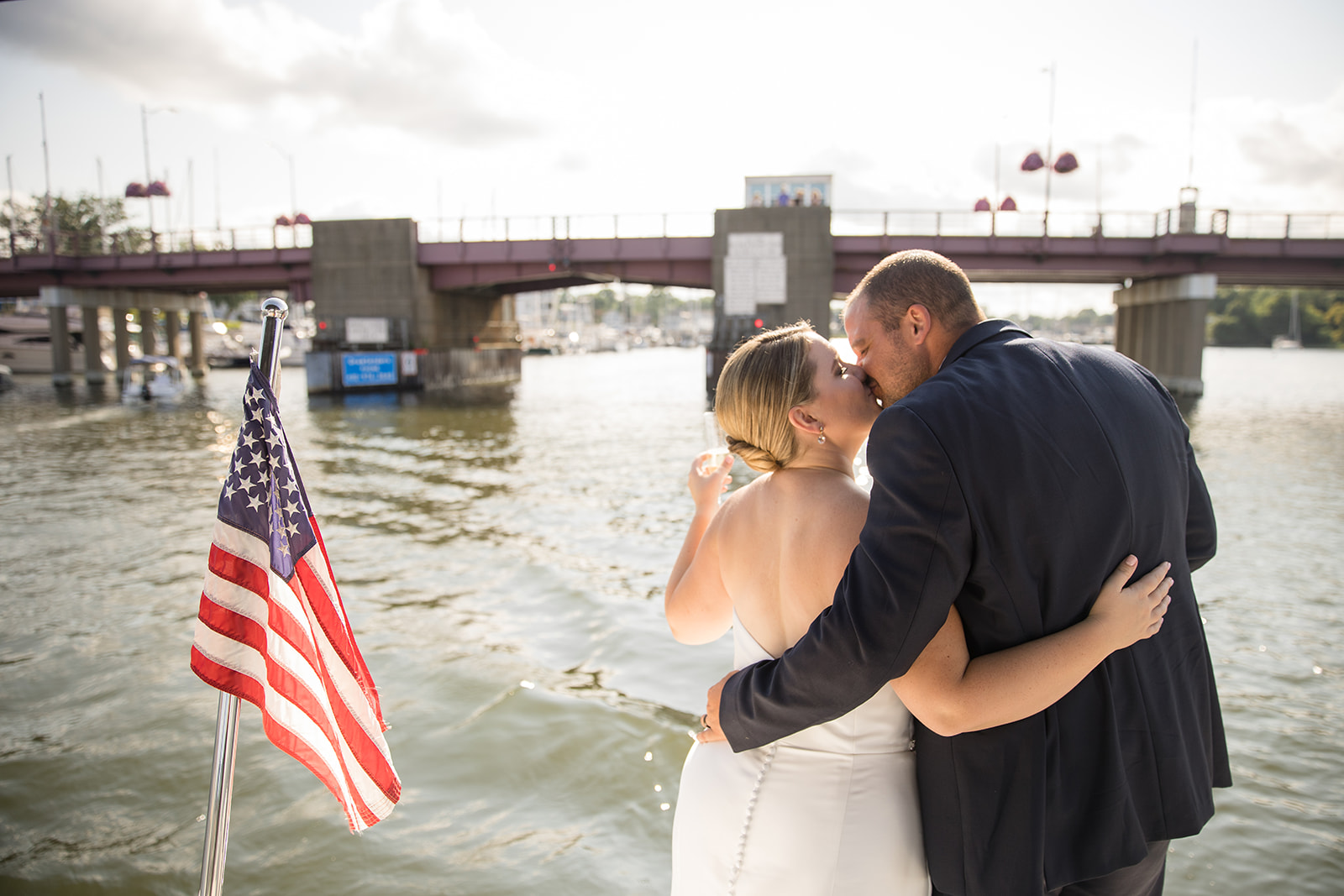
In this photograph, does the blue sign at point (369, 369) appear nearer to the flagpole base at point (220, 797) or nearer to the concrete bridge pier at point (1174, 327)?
the concrete bridge pier at point (1174, 327)

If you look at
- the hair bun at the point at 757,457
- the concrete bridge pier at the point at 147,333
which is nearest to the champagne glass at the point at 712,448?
the hair bun at the point at 757,457

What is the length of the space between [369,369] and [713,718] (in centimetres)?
4125

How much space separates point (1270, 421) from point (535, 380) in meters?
40.3

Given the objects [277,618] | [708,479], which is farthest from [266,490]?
[708,479]

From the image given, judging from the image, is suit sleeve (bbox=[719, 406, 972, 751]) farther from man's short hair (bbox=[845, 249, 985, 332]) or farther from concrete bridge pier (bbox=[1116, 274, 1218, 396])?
concrete bridge pier (bbox=[1116, 274, 1218, 396])

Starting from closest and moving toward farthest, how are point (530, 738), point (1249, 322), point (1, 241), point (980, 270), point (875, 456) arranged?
point (875, 456) → point (530, 738) → point (980, 270) → point (1, 241) → point (1249, 322)

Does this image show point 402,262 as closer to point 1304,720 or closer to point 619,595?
point 619,595

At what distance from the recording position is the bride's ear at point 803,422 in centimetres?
225

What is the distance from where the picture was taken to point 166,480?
17406mm

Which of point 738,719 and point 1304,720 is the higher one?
point 738,719

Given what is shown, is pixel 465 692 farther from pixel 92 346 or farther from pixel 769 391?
pixel 92 346

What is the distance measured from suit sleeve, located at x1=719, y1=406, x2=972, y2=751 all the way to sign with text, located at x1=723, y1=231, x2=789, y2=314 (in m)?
36.8

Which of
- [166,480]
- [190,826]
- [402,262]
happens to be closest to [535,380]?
[402,262]

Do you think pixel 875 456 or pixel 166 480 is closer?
pixel 875 456
